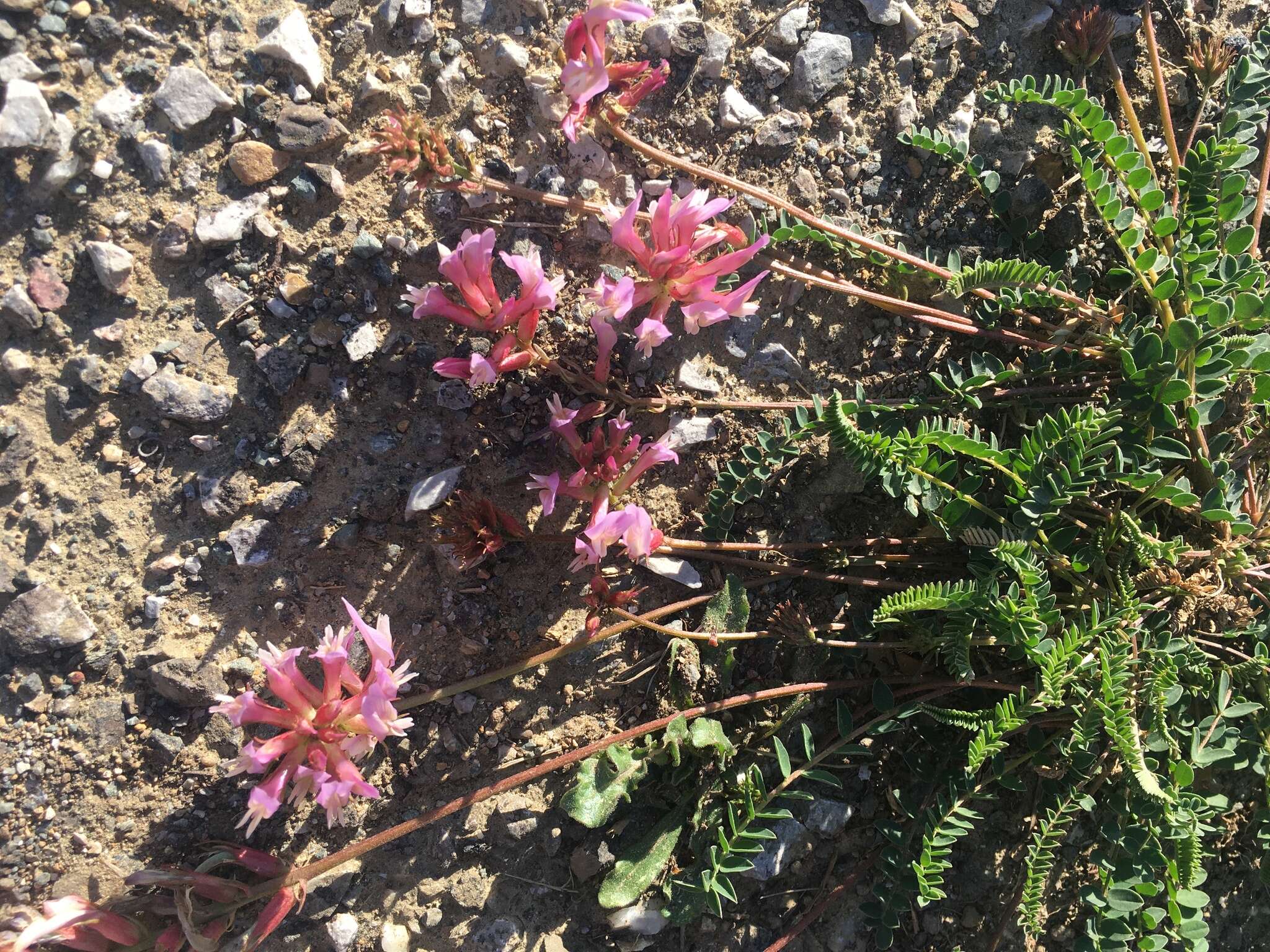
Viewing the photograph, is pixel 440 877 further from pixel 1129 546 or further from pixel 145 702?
pixel 1129 546

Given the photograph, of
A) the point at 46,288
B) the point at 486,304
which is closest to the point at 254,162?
the point at 46,288

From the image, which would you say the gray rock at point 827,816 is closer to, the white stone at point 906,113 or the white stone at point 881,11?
the white stone at point 906,113

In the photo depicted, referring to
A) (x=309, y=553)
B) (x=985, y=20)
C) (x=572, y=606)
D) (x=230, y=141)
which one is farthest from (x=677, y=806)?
(x=985, y=20)

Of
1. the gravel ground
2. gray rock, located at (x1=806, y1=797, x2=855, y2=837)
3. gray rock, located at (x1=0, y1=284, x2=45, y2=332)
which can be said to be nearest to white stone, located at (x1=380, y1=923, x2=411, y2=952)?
the gravel ground

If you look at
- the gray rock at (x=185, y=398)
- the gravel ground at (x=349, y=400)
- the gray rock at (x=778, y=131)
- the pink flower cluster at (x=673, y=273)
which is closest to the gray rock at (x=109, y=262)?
the gravel ground at (x=349, y=400)

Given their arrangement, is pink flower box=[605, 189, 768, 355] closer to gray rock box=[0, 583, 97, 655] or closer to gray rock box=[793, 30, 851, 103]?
gray rock box=[793, 30, 851, 103]
